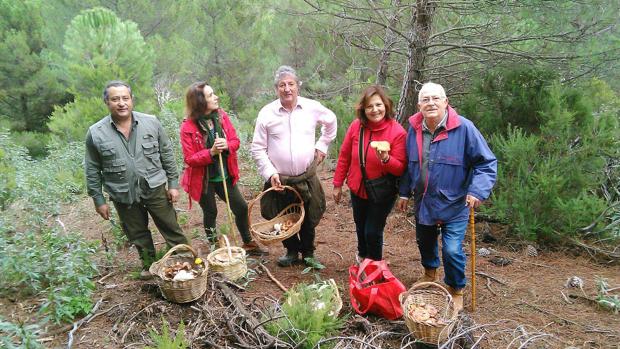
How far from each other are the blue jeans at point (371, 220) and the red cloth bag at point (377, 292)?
36 centimetres

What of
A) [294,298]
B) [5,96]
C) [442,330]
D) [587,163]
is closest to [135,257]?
[294,298]

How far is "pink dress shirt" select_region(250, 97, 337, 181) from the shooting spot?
139 inches

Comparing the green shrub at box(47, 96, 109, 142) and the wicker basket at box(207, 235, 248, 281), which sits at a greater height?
the green shrub at box(47, 96, 109, 142)

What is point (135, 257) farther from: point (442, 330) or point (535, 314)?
point (535, 314)

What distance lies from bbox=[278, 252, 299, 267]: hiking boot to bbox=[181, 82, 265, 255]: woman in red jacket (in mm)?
782

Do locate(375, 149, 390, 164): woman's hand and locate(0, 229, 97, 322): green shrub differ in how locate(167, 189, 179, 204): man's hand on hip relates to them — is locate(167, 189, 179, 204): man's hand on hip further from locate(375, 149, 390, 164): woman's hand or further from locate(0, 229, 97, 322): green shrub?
locate(375, 149, 390, 164): woman's hand

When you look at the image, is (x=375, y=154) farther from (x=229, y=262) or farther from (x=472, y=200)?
(x=229, y=262)

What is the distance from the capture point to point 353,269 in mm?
3217

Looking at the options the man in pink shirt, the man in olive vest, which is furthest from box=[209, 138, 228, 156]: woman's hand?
the man in olive vest

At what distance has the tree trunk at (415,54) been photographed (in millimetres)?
4636

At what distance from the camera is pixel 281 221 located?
391 centimetres

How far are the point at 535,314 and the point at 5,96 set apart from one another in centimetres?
1395

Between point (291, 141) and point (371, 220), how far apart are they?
38.5 inches

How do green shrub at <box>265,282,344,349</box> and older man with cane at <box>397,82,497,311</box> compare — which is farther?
older man with cane at <box>397,82,497,311</box>
